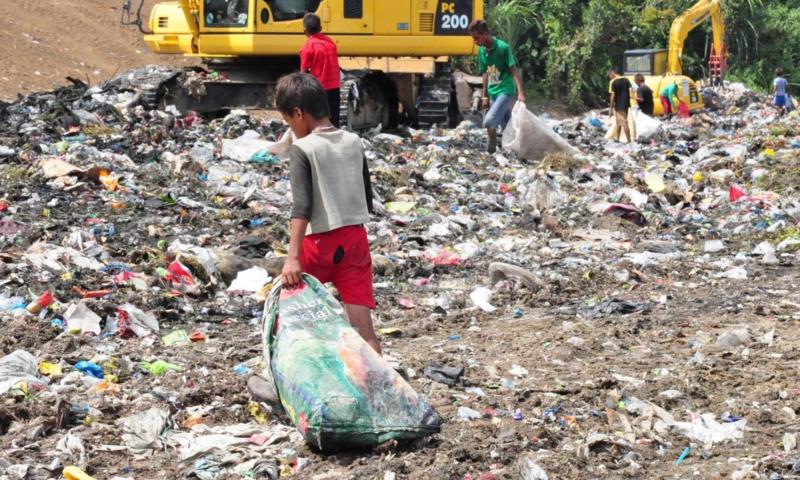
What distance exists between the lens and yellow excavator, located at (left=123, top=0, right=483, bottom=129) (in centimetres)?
1451

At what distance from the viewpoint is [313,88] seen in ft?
14.2

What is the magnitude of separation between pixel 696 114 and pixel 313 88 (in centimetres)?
1713

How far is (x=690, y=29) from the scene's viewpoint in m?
24.2

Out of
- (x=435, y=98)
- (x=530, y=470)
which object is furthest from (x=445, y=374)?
(x=435, y=98)

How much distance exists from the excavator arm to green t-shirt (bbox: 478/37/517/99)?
12336 millimetres

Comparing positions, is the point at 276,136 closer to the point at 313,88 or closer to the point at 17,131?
the point at 17,131

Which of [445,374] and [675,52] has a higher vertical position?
[675,52]

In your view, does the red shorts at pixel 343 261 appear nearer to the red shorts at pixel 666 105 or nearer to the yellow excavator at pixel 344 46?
the yellow excavator at pixel 344 46

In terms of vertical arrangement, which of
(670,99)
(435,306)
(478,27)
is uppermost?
(478,27)

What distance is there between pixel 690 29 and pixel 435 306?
19302 millimetres

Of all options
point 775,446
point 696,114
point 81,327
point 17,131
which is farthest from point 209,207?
point 696,114

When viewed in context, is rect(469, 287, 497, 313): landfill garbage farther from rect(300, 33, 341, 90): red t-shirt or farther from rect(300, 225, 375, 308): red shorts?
rect(300, 33, 341, 90): red t-shirt

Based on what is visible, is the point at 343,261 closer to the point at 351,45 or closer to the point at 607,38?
the point at 351,45

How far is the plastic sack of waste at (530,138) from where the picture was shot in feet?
40.0
